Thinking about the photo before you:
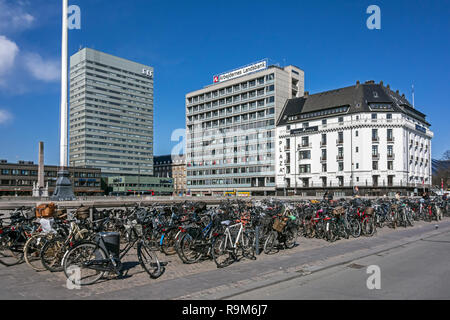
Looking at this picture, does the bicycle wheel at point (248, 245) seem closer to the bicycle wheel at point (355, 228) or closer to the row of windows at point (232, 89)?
the bicycle wheel at point (355, 228)

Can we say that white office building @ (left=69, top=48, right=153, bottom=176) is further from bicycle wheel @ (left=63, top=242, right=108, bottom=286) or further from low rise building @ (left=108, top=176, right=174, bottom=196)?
bicycle wheel @ (left=63, top=242, right=108, bottom=286)

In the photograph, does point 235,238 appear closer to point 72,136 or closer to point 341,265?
point 341,265

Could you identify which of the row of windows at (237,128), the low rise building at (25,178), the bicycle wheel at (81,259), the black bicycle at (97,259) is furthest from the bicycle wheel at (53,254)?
the low rise building at (25,178)

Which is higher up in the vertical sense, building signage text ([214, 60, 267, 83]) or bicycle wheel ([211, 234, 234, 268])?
building signage text ([214, 60, 267, 83])

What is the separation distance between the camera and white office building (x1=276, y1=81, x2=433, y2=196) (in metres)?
66.8

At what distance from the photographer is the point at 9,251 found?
891 centimetres

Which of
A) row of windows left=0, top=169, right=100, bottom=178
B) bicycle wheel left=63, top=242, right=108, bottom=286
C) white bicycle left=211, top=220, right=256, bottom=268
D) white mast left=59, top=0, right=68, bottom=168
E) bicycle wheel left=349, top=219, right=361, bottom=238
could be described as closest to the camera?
bicycle wheel left=63, top=242, right=108, bottom=286

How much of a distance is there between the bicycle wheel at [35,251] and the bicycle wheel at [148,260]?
2300 mm

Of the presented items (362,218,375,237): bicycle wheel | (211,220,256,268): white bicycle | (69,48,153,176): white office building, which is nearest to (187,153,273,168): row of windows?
(69,48,153,176): white office building

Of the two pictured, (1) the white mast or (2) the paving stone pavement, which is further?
(1) the white mast

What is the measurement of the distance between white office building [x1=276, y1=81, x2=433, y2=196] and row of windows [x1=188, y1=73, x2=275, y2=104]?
813cm

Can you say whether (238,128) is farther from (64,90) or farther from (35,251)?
(35,251)

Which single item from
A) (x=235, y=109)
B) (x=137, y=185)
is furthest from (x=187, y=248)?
(x=137, y=185)
